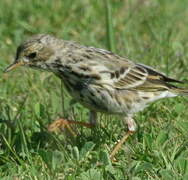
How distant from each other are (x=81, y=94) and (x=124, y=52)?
8.73 feet

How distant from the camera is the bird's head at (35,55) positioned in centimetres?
683

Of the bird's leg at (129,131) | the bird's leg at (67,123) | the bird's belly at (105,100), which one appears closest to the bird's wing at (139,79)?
the bird's belly at (105,100)

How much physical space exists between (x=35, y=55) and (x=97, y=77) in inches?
26.4

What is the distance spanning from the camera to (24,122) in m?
7.65

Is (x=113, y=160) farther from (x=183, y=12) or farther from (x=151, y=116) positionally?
(x=183, y=12)

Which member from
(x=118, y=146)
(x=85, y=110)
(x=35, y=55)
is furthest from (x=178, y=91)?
(x=35, y=55)

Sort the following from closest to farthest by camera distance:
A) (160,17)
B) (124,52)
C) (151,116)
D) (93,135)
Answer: (93,135) < (151,116) < (124,52) < (160,17)

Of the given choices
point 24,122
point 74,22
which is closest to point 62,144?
point 24,122

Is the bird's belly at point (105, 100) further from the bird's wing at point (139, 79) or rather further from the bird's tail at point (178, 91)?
the bird's tail at point (178, 91)

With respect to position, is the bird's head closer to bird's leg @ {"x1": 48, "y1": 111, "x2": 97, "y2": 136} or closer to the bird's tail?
bird's leg @ {"x1": 48, "y1": 111, "x2": 97, "y2": 136}

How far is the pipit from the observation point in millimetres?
6781

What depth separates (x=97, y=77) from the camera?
6.82 metres

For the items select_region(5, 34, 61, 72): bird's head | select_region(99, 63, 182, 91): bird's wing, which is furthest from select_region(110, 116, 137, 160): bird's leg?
select_region(5, 34, 61, 72): bird's head

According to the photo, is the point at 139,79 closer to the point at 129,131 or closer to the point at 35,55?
the point at 129,131
